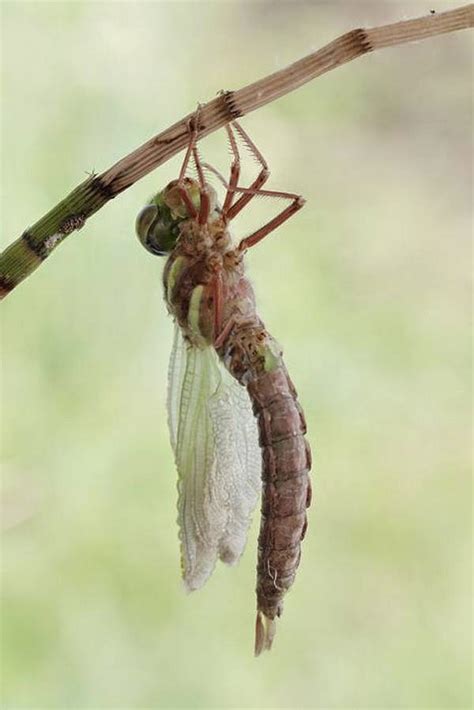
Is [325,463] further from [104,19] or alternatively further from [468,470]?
[104,19]

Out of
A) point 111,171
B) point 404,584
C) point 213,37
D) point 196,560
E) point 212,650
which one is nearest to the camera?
point 111,171

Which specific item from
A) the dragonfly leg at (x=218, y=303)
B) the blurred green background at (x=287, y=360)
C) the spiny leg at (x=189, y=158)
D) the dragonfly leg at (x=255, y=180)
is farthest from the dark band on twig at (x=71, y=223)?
the blurred green background at (x=287, y=360)

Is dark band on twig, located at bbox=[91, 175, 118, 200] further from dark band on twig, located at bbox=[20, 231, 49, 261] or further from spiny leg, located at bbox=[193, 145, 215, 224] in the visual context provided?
spiny leg, located at bbox=[193, 145, 215, 224]

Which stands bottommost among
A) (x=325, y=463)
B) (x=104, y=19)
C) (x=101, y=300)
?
(x=325, y=463)

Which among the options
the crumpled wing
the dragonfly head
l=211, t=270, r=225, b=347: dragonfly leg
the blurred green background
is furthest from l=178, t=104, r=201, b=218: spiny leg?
the blurred green background

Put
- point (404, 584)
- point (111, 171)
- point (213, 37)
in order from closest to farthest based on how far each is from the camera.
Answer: point (111, 171) → point (404, 584) → point (213, 37)

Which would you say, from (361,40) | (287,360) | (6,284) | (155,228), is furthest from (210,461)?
(287,360)

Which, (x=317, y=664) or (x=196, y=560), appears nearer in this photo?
(x=196, y=560)

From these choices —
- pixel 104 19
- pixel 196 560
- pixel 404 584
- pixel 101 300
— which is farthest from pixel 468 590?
pixel 104 19
